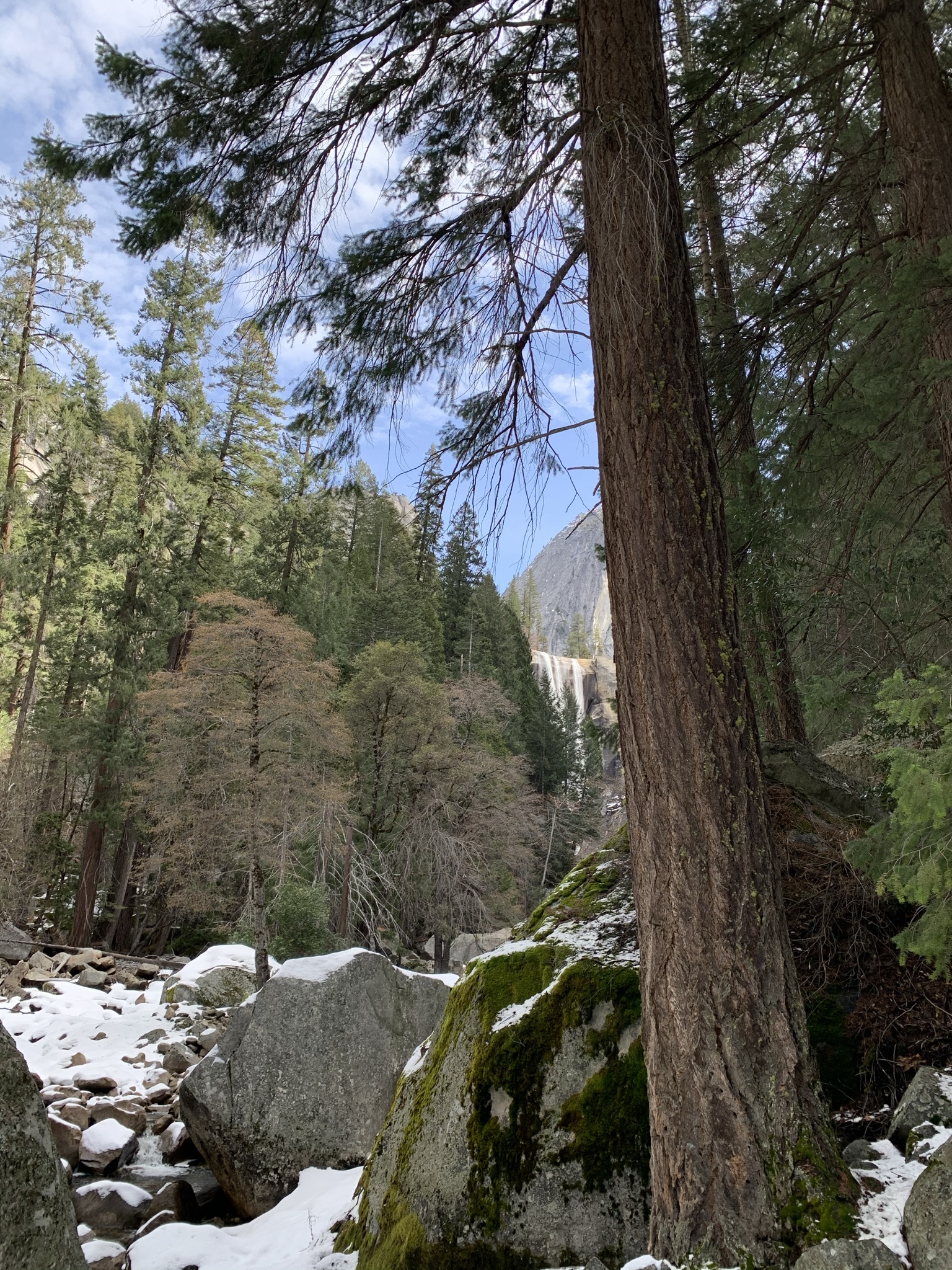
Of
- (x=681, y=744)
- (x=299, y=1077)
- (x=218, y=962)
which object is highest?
(x=681, y=744)

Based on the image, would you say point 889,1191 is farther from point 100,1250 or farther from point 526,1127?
point 100,1250

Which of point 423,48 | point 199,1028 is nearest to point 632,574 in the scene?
point 423,48

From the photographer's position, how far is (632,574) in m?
2.75

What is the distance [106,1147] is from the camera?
676 centimetres

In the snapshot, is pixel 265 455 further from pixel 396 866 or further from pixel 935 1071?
pixel 935 1071

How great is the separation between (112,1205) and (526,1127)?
4.66 meters

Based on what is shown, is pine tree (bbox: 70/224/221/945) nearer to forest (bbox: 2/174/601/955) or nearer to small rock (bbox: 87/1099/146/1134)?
forest (bbox: 2/174/601/955)

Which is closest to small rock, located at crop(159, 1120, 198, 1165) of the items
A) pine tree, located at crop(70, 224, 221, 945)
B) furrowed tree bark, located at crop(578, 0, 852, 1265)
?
furrowed tree bark, located at crop(578, 0, 852, 1265)

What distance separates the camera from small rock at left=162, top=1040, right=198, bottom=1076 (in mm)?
8898

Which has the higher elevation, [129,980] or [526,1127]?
[526,1127]

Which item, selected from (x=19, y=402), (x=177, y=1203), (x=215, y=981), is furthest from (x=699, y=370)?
(x=19, y=402)

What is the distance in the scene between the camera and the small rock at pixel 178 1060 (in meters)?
8.90

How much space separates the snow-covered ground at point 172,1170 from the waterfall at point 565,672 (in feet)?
167

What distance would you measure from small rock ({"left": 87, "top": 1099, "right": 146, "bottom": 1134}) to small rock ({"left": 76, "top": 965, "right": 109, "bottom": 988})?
453 cm
